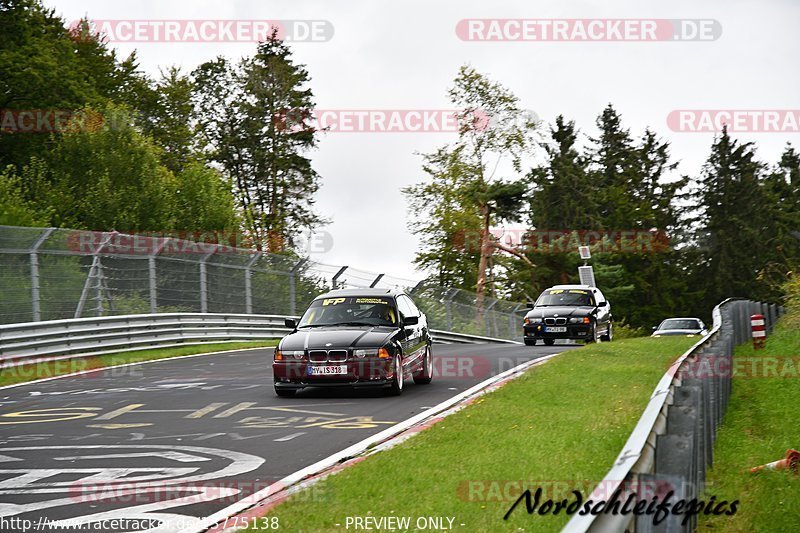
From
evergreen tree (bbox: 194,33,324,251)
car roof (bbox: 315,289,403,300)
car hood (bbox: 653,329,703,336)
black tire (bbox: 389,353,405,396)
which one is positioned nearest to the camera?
black tire (bbox: 389,353,405,396)

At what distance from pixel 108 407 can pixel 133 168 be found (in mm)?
32755

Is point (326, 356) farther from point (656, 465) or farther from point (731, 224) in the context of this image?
point (731, 224)

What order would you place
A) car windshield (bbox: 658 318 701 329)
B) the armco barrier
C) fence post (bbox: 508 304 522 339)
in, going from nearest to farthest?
the armco barrier
car windshield (bbox: 658 318 701 329)
fence post (bbox: 508 304 522 339)

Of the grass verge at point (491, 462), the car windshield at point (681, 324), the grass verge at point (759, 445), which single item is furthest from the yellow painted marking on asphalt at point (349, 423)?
the car windshield at point (681, 324)

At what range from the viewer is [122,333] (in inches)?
917

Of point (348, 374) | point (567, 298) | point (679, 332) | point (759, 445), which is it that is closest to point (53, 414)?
point (348, 374)

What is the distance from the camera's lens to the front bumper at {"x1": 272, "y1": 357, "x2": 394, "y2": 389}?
14.0m

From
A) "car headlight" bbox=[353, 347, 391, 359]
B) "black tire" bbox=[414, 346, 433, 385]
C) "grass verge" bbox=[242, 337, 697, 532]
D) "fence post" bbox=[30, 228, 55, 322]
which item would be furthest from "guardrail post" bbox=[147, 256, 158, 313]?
"grass verge" bbox=[242, 337, 697, 532]

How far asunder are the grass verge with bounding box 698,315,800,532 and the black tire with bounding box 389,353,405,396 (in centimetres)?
430

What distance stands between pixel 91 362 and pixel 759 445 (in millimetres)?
14035

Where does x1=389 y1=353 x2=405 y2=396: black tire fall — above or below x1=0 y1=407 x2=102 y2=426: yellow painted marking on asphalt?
above

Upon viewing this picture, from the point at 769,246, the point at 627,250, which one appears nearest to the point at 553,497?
the point at 627,250

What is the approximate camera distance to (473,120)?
56.6 m

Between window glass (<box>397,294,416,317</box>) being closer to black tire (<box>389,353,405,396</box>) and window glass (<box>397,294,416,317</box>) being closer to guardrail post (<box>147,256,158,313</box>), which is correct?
black tire (<box>389,353,405,396</box>)
